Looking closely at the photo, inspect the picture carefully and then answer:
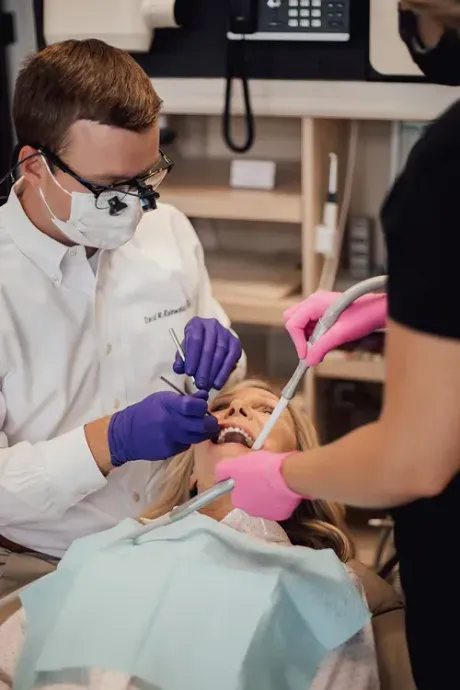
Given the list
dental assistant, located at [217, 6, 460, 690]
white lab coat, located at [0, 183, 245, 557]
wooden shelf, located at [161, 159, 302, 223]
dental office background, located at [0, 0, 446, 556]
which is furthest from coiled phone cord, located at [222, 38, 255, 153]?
dental assistant, located at [217, 6, 460, 690]

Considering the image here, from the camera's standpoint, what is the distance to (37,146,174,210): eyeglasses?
156 cm

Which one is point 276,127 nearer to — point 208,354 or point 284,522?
point 208,354

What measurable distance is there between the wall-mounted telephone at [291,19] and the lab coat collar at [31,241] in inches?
28.4

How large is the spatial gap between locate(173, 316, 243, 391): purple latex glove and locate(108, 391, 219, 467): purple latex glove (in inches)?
5.3

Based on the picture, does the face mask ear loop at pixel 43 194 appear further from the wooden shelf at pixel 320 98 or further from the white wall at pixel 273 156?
the white wall at pixel 273 156

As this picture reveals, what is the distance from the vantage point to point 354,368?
7.55 feet

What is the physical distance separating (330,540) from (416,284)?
100 cm

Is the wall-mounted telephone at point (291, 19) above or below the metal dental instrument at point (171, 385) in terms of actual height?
above

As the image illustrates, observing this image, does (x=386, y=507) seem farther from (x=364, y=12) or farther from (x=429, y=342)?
(x=364, y=12)

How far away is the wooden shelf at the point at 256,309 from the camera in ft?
7.42

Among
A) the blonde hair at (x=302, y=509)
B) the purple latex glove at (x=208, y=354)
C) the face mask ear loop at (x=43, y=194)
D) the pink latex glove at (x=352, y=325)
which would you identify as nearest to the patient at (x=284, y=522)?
the blonde hair at (x=302, y=509)

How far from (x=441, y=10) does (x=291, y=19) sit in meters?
1.21

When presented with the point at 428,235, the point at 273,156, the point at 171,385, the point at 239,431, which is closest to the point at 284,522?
the point at 239,431

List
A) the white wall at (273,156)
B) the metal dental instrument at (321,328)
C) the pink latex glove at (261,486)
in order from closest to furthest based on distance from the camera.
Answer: the pink latex glove at (261,486)
the metal dental instrument at (321,328)
the white wall at (273,156)
